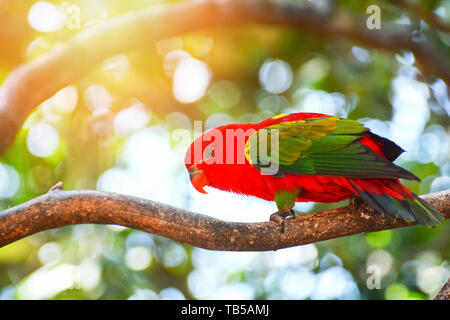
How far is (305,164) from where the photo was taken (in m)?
2.64

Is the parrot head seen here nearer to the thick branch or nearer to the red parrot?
the red parrot

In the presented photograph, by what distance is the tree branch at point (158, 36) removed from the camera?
137 inches

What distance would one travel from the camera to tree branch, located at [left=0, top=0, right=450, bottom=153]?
3490mm

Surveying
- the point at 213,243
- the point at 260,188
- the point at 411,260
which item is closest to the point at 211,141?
the point at 260,188

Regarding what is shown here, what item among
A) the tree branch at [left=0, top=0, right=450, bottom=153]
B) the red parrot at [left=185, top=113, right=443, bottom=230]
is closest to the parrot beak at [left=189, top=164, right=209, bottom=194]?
the red parrot at [left=185, top=113, right=443, bottom=230]

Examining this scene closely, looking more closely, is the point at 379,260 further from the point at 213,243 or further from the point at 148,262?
the point at 213,243

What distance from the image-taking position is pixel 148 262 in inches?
197

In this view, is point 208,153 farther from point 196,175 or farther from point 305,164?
point 305,164

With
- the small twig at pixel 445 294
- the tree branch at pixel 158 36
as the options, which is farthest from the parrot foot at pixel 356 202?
the tree branch at pixel 158 36

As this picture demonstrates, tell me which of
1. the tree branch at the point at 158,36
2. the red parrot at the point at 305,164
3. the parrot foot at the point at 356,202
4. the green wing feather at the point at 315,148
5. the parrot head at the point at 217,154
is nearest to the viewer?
the red parrot at the point at 305,164

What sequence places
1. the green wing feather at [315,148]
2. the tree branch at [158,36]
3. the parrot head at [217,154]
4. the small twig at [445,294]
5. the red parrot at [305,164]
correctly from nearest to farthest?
the small twig at [445,294], the red parrot at [305,164], the green wing feather at [315,148], the parrot head at [217,154], the tree branch at [158,36]

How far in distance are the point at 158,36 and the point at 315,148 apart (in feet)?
7.50

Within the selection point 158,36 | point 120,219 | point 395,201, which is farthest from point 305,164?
point 158,36

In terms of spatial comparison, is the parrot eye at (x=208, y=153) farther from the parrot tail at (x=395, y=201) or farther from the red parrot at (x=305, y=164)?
the parrot tail at (x=395, y=201)
